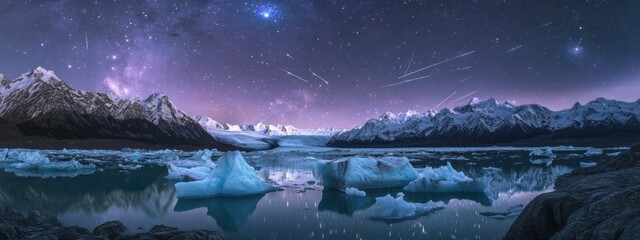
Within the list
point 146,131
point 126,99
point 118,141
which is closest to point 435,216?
point 118,141

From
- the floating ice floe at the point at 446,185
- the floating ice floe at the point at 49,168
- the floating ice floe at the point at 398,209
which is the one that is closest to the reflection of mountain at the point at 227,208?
the floating ice floe at the point at 398,209

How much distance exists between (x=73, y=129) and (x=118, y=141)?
21.3 m

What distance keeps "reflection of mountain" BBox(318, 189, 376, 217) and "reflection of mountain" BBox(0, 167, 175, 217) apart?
23.4ft

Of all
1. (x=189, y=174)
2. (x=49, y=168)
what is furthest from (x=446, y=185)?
(x=49, y=168)

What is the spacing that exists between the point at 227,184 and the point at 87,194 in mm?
8811

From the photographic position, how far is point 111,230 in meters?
10.9

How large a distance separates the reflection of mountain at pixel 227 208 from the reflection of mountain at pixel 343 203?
3293 mm

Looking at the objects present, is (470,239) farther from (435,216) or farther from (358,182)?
(358,182)

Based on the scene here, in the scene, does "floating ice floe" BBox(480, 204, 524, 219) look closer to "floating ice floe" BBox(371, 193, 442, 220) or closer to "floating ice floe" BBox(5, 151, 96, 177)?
"floating ice floe" BBox(371, 193, 442, 220)

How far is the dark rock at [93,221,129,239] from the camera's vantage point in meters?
10.6

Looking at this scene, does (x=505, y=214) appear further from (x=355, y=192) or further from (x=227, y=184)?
(x=227, y=184)

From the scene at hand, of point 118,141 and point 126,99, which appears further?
point 126,99

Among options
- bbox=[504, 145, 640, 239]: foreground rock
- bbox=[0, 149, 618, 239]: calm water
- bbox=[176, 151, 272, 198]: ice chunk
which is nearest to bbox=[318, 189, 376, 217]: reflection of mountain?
bbox=[0, 149, 618, 239]: calm water

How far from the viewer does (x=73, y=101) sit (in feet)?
541
